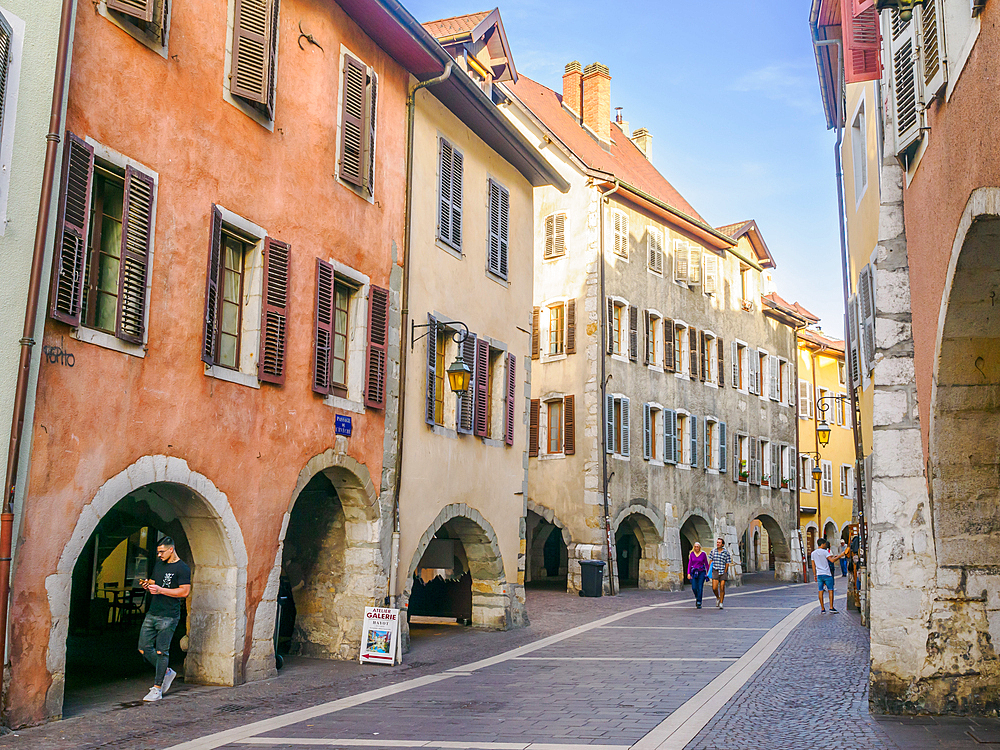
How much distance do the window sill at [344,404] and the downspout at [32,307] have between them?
4932 mm

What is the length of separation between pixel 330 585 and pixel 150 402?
492cm

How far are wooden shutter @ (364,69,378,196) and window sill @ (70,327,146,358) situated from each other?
5.28 metres

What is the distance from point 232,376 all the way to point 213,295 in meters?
0.92

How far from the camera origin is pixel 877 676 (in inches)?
365

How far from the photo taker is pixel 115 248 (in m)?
9.51

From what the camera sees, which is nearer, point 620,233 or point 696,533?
point 620,233

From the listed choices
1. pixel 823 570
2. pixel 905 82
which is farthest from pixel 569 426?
pixel 905 82

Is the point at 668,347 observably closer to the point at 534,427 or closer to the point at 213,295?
the point at 534,427

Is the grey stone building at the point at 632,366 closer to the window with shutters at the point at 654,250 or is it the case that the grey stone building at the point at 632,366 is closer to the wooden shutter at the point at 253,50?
the window with shutters at the point at 654,250

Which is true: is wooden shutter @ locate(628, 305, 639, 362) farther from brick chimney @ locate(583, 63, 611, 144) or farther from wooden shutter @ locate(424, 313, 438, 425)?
wooden shutter @ locate(424, 313, 438, 425)

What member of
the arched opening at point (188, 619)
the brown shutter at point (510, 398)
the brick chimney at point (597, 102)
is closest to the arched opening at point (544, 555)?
the brown shutter at point (510, 398)

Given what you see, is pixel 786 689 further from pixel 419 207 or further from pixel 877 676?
pixel 419 207

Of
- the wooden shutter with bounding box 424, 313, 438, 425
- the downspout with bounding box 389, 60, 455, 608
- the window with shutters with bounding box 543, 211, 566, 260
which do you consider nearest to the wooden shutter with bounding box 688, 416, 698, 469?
the window with shutters with bounding box 543, 211, 566, 260

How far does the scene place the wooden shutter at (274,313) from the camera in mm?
11539
